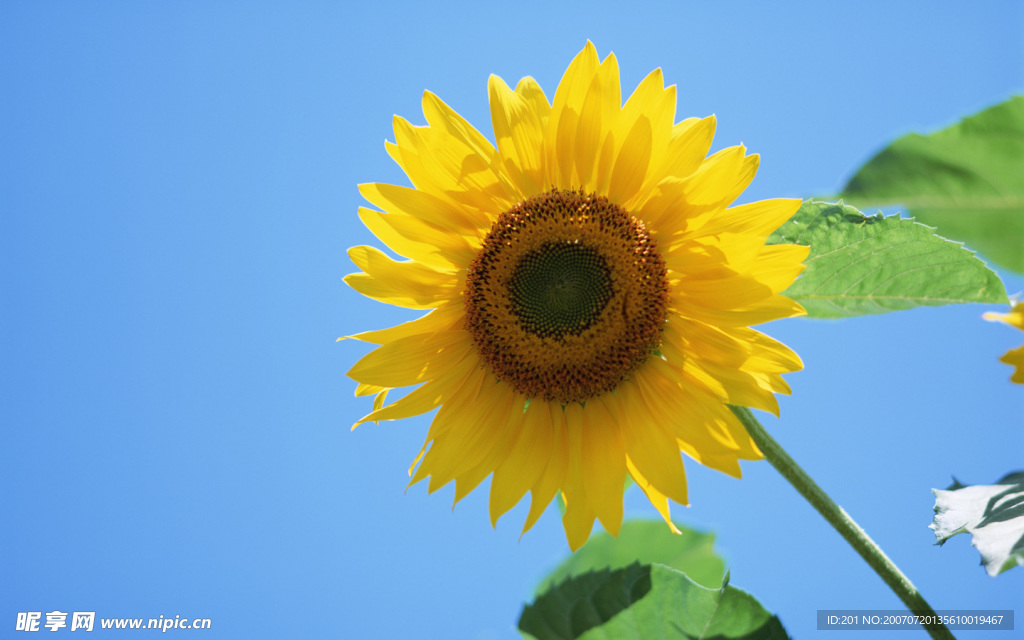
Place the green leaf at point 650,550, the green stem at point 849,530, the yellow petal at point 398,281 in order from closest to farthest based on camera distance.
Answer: the green stem at point 849,530
the yellow petal at point 398,281
the green leaf at point 650,550

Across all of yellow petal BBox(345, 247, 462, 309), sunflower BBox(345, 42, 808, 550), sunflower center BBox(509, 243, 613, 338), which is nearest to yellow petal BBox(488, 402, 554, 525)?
sunflower BBox(345, 42, 808, 550)

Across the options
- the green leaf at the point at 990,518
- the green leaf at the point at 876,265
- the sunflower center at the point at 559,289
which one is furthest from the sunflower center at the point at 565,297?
the green leaf at the point at 990,518

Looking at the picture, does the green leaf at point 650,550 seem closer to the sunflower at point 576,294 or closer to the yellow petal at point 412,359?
the sunflower at point 576,294

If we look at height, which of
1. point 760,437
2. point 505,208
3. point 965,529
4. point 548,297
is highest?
point 505,208

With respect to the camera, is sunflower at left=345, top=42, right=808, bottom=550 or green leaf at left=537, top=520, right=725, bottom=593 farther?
green leaf at left=537, top=520, right=725, bottom=593

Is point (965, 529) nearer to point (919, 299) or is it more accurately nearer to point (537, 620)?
point (919, 299)

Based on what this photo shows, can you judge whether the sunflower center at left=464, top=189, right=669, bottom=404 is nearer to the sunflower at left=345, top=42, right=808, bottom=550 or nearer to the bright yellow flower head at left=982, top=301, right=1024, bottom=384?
the sunflower at left=345, top=42, right=808, bottom=550

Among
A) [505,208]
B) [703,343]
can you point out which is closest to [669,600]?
[703,343]
